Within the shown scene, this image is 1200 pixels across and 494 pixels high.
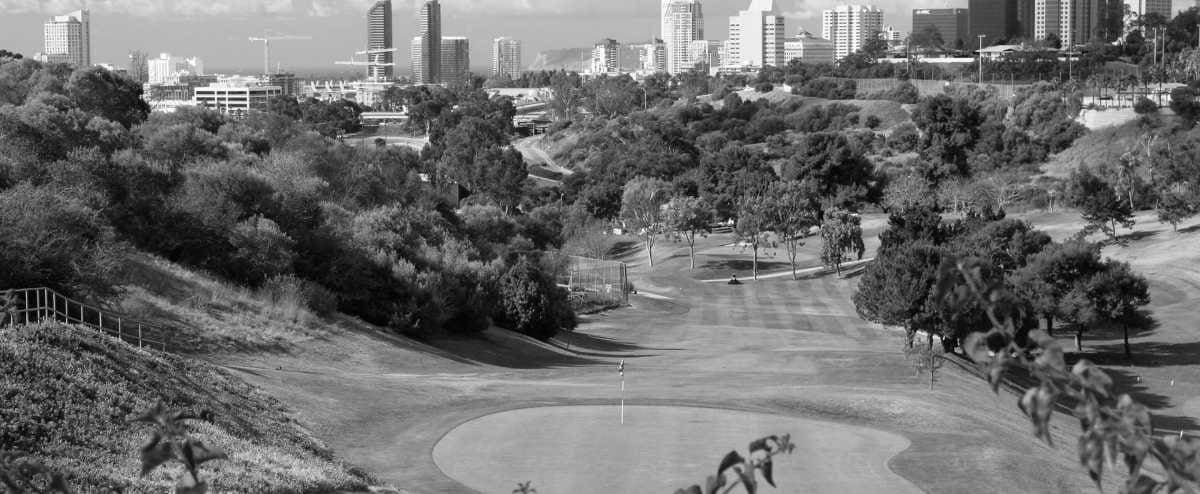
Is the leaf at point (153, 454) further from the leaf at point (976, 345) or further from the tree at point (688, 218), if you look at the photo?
the tree at point (688, 218)

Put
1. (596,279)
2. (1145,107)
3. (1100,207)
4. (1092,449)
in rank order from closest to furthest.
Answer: (1092,449), (1100,207), (596,279), (1145,107)

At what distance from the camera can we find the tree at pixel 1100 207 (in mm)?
72312

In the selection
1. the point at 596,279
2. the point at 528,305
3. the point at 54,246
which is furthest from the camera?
the point at 596,279

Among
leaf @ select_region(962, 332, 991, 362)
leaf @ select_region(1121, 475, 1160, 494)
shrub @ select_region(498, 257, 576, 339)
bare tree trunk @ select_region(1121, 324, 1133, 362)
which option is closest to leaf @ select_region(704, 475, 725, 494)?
leaf @ select_region(962, 332, 991, 362)

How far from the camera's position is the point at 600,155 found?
5295 inches

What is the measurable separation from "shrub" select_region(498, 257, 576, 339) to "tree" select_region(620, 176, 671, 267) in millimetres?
40018

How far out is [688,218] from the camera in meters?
86.4

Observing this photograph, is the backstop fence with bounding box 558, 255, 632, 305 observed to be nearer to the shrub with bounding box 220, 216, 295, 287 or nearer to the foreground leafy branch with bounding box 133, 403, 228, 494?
the shrub with bounding box 220, 216, 295, 287

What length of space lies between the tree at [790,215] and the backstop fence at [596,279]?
1091 centimetres

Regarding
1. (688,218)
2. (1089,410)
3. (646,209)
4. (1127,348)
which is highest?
(1089,410)

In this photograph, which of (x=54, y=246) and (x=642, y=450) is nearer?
(x=642, y=450)

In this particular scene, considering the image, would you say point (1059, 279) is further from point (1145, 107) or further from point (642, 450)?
point (1145, 107)

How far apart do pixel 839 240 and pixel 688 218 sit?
41.0 ft

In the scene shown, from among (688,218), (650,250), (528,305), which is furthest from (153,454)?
(650,250)
